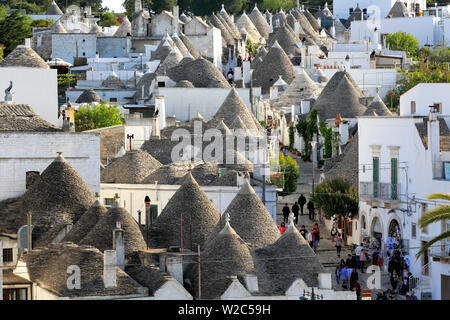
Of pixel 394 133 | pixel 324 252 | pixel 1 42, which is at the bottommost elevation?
pixel 324 252

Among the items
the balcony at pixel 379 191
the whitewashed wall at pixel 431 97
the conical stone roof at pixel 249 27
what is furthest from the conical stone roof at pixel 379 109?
the conical stone roof at pixel 249 27

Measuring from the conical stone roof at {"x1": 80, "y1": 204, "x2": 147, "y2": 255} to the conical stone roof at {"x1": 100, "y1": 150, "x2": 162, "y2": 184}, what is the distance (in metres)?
10.8

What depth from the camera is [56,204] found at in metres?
40.2

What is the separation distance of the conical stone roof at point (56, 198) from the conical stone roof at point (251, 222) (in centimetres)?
442

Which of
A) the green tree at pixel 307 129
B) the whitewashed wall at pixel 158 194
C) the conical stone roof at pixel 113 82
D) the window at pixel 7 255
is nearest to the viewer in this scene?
the window at pixel 7 255

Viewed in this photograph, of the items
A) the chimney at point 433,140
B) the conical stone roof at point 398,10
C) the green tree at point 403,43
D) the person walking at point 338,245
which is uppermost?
the conical stone roof at point 398,10

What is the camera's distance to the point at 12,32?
290 feet

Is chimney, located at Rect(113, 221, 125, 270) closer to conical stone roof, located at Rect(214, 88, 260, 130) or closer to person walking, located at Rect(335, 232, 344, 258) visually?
person walking, located at Rect(335, 232, 344, 258)

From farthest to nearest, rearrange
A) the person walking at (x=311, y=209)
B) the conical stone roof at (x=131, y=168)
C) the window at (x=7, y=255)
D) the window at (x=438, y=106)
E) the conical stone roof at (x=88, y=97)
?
the conical stone roof at (x=88, y=97)
the conical stone roof at (x=131, y=168)
the person walking at (x=311, y=209)
the window at (x=438, y=106)
the window at (x=7, y=255)

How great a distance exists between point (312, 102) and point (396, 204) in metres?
26.6

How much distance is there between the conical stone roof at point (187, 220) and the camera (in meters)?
38.0

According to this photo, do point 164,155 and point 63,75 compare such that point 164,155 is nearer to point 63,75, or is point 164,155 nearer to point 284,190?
point 284,190

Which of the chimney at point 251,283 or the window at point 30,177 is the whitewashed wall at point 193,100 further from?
the chimney at point 251,283
